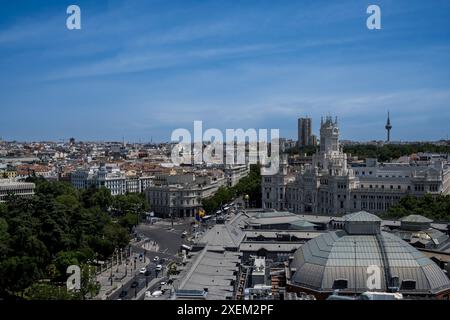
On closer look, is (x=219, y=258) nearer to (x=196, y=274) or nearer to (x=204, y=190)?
(x=196, y=274)

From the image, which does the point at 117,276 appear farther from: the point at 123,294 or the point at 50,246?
the point at 123,294

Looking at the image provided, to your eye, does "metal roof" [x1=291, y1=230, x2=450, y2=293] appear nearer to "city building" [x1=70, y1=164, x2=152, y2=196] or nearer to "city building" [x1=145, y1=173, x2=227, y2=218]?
"city building" [x1=145, y1=173, x2=227, y2=218]

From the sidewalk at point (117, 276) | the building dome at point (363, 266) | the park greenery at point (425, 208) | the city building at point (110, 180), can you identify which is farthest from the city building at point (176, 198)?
the building dome at point (363, 266)

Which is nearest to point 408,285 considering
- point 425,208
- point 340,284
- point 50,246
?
point 340,284

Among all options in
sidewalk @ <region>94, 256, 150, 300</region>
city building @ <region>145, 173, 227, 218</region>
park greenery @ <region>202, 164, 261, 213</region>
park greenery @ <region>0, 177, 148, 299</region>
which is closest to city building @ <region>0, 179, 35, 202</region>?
city building @ <region>145, 173, 227, 218</region>

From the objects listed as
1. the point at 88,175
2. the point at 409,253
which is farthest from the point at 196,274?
the point at 88,175

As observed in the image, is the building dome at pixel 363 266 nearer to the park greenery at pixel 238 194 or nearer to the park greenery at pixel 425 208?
the park greenery at pixel 425 208
